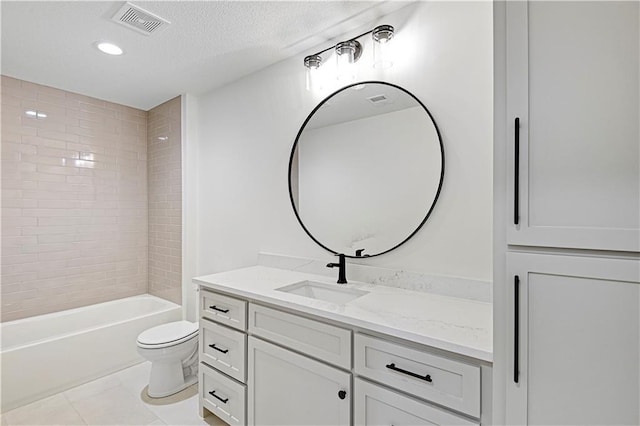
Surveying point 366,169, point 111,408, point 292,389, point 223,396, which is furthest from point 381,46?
point 111,408

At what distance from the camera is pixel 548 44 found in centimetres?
97

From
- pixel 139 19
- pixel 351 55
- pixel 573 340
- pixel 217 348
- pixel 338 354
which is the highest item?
pixel 139 19

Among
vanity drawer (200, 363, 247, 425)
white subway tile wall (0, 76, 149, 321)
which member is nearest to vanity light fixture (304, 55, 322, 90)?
vanity drawer (200, 363, 247, 425)

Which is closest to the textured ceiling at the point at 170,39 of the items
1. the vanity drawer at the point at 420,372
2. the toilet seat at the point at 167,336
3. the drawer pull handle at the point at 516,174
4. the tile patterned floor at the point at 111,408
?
the drawer pull handle at the point at 516,174

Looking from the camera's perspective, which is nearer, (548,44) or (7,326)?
(548,44)

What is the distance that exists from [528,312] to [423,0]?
5.32 ft

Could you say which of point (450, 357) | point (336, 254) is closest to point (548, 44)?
point (450, 357)

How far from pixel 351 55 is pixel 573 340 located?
1769 millimetres

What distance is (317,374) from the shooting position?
1.52 m

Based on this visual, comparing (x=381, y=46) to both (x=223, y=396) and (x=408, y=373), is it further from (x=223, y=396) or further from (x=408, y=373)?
(x=223, y=396)

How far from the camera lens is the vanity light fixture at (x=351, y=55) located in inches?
→ 72.9

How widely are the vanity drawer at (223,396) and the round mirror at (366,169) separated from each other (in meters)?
0.98

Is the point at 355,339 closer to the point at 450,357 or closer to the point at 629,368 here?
the point at 450,357

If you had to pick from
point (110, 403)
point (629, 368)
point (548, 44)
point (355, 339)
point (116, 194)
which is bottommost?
point (110, 403)
